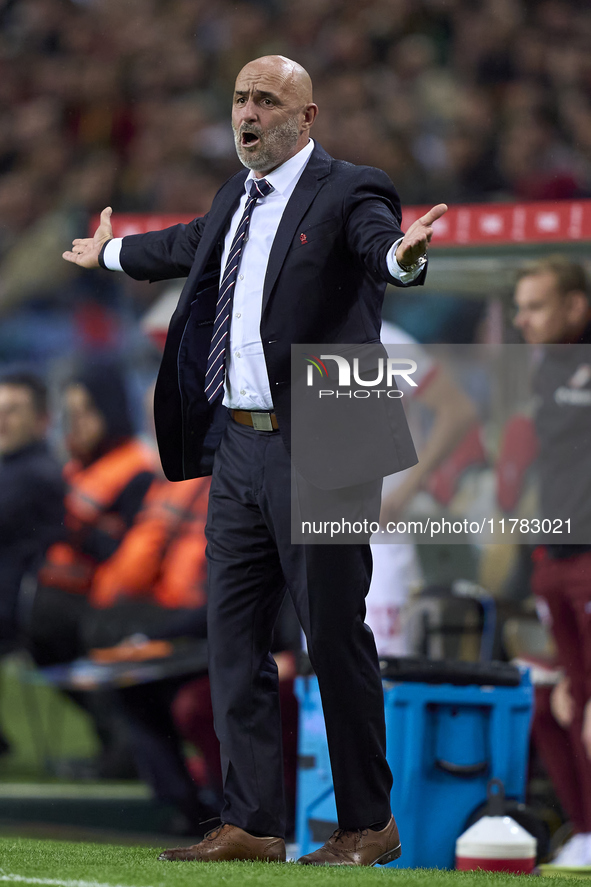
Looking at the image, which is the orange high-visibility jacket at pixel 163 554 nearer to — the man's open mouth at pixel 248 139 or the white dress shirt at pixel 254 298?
the white dress shirt at pixel 254 298

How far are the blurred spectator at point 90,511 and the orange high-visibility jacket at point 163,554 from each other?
0.26ft

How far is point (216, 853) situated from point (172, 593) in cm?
217

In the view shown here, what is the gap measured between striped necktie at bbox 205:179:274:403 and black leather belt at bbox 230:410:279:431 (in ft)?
0.26

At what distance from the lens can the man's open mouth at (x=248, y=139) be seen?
2371 mm

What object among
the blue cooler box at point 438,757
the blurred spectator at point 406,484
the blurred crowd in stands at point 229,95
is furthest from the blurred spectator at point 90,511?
the blue cooler box at point 438,757

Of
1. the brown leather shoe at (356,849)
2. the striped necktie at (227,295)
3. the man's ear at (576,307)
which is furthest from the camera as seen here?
the man's ear at (576,307)

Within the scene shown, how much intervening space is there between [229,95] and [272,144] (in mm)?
3064

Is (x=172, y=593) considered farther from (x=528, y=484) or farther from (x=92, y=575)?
(x=528, y=484)

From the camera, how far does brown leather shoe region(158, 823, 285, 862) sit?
2.30 meters

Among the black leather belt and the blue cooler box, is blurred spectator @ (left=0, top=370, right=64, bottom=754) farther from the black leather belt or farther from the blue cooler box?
the black leather belt

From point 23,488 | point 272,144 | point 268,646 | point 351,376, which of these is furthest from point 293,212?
point 23,488

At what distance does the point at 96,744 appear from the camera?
5.34 m

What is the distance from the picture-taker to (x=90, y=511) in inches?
190

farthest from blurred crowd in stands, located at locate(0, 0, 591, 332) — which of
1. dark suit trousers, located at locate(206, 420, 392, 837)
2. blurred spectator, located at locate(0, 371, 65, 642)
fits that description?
dark suit trousers, located at locate(206, 420, 392, 837)
